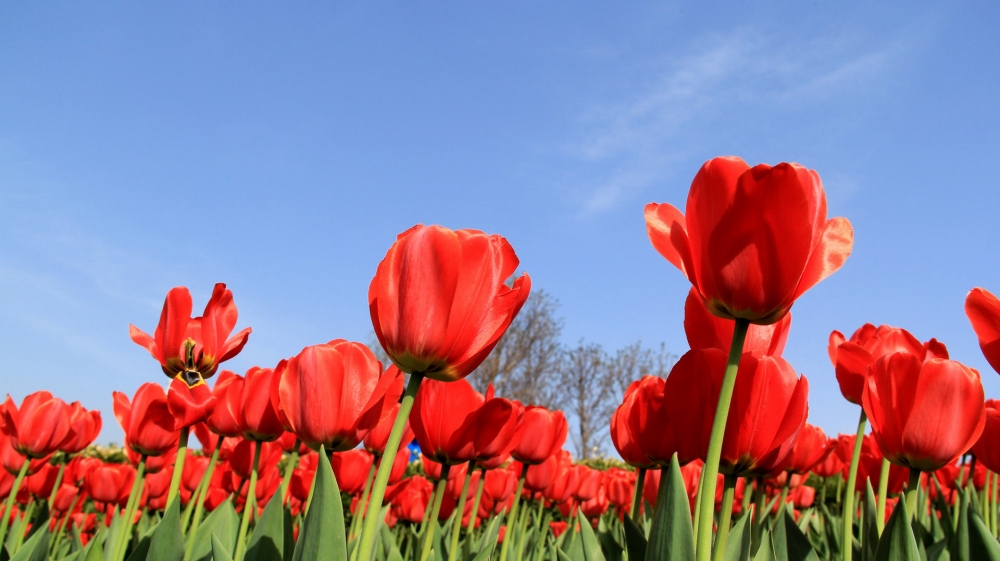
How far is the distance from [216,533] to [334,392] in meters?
0.72

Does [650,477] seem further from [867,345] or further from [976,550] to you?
[976,550]

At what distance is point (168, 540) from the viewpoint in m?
1.41

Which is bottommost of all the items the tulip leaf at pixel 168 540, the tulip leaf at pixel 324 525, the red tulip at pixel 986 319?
the tulip leaf at pixel 168 540

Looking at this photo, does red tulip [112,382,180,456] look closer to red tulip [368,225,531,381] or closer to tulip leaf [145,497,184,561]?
tulip leaf [145,497,184,561]

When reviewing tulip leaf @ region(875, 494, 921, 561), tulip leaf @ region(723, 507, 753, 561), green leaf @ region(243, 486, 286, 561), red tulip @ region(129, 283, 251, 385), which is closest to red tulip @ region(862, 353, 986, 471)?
tulip leaf @ region(875, 494, 921, 561)

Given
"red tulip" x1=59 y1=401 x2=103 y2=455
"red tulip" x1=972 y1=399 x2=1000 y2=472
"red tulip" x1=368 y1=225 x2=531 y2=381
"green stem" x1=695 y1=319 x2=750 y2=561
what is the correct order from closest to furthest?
"green stem" x1=695 y1=319 x2=750 y2=561 → "red tulip" x1=368 y1=225 x2=531 y2=381 → "red tulip" x1=972 y1=399 x2=1000 y2=472 → "red tulip" x1=59 y1=401 x2=103 y2=455

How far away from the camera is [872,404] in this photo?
136 cm

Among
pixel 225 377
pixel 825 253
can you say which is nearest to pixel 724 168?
pixel 825 253

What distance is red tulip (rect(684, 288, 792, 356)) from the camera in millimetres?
1170

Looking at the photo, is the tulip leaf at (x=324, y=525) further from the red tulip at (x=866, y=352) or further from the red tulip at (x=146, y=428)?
the red tulip at (x=866, y=352)

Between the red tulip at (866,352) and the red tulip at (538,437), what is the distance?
90cm

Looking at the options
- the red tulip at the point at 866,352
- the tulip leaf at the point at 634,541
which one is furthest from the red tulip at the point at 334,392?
the red tulip at the point at 866,352

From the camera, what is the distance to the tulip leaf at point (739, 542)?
1231 mm

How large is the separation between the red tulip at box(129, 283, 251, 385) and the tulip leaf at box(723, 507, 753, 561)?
134 cm
